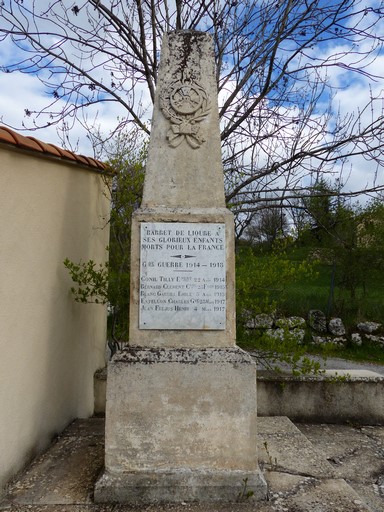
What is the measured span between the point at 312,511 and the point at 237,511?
1.41 feet

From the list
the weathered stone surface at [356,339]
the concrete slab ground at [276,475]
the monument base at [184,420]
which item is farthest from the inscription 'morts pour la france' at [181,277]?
the weathered stone surface at [356,339]

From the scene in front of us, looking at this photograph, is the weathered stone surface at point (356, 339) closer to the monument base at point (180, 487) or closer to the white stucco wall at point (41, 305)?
the white stucco wall at point (41, 305)

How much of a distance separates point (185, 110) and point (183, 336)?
5.27 ft

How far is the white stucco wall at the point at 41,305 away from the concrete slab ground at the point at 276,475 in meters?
0.18

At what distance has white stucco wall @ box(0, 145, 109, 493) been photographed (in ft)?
9.60

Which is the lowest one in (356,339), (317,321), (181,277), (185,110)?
(356,339)

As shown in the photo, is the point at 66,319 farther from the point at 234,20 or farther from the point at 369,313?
the point at 369,313

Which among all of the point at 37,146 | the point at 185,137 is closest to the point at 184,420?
the point at 185,137

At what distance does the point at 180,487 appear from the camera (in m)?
2.79

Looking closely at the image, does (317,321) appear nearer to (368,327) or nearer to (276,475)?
(368,327)

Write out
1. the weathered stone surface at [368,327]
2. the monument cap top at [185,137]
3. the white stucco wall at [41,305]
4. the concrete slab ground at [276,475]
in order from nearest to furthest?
the concrete slab ground at [276,475], the white stucco wall at [41,305], the monument cap top at [185,137], the weathered stone surface at [368,327]

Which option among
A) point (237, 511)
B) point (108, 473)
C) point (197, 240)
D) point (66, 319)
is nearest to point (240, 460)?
point (237, 511)

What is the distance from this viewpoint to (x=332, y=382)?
4.62 meters

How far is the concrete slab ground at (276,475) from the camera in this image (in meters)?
2.67
